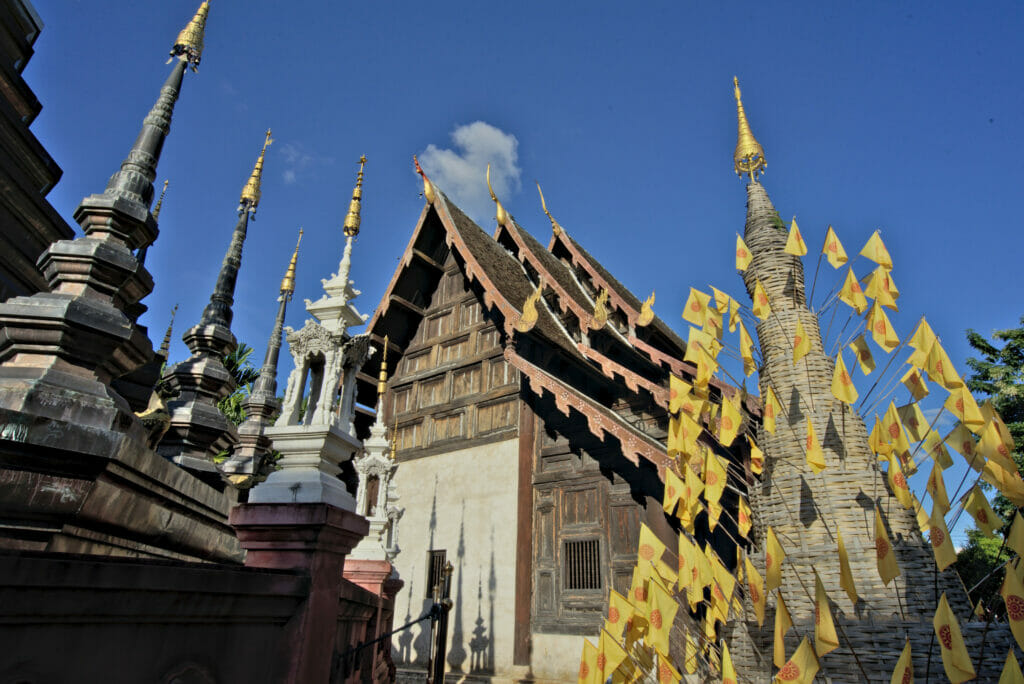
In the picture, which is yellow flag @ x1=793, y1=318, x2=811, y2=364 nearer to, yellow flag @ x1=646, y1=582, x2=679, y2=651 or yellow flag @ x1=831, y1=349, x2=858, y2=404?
yellow flag @ x1=831, y1=349, x2=858, y2=404

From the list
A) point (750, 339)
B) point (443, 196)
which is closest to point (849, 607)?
point (750, 339)

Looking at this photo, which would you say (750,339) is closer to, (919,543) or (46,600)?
(919,543)

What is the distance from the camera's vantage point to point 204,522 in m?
5.08

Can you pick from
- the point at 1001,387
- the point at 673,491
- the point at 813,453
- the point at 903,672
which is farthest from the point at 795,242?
the point at 1001,387

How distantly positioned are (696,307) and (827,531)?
2869 mm

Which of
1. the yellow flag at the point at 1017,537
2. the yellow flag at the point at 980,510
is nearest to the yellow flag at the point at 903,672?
the yellow flag at the point at 1017,537

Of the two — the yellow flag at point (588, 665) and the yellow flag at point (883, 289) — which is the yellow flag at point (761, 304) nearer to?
the yellow flag at point (883, 289)

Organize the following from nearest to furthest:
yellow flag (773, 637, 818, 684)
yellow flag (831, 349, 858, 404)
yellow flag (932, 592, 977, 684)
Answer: yellow flag (932, 592, 977, 684) → yellow flag (773, 637, 818, 684) → yellow flag (831, 349, 858, 404)

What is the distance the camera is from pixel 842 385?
5102mm

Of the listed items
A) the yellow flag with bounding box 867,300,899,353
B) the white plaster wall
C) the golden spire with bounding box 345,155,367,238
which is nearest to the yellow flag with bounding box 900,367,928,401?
the yellow flag with bounding box 867,300,899,353

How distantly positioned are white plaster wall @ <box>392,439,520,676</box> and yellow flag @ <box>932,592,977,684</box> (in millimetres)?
8274

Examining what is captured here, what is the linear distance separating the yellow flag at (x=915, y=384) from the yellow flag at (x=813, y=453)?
3.46ft

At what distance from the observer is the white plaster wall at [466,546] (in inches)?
427

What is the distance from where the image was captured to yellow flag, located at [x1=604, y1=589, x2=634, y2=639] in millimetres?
5906
